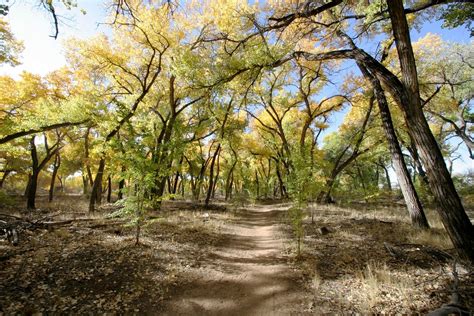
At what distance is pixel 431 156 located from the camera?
423cm

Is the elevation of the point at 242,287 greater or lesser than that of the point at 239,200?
lesser

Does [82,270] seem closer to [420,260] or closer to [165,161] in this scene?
[165,161]

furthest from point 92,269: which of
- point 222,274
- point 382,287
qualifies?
point 382,287

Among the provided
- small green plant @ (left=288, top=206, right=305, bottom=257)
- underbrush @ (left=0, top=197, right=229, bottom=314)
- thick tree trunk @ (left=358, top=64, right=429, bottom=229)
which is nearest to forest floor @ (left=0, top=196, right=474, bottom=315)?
underbrush @ (left=0, top=197, right=229, bottom=314)

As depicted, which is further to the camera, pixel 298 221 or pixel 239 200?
pixel 239 200

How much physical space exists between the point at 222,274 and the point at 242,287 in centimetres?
77

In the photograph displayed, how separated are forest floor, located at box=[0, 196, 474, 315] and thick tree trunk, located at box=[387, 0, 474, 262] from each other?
2.04 feet

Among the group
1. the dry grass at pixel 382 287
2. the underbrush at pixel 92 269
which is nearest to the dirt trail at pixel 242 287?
the underbrush at pixel 92 269

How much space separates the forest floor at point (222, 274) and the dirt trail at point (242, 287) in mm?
22

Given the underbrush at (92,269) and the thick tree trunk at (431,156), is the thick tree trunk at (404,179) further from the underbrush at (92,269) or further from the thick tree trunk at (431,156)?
the underbrush at (92,269)

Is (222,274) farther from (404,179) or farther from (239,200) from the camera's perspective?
(239,200)

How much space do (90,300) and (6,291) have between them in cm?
134

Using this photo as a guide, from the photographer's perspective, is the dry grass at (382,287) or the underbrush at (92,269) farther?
the underbrush at (92,269)

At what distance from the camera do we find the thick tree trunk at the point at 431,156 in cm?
398
